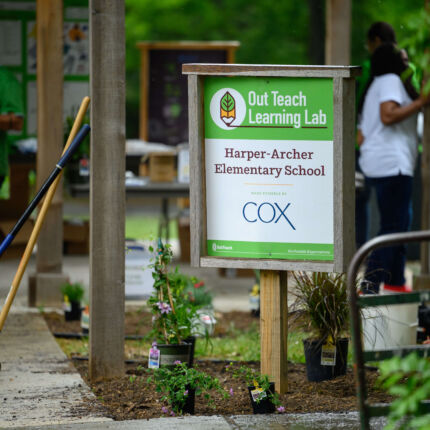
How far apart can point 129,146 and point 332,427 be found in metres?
7.32

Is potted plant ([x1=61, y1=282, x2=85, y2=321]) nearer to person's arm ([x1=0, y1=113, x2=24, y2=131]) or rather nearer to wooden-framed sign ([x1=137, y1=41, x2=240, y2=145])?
person's arm ([x1=0, y1=113, x2=24, y2=131])

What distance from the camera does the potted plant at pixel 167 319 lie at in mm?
4930

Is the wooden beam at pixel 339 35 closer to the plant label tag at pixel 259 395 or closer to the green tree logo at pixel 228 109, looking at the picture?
the green tree logo at pixel 228 109

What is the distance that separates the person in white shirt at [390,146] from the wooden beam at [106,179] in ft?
7.62

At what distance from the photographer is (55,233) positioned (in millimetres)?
7703

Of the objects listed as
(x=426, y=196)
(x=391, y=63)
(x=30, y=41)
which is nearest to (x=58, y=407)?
(x=391, y=63)

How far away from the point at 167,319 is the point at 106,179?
82 cm

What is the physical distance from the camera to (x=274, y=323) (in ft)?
15.5

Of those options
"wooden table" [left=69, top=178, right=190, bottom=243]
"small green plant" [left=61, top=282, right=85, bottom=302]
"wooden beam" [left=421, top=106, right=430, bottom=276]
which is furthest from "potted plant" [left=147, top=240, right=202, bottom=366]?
"wooden table" [left=69, top=178, right=190, bottom=243]

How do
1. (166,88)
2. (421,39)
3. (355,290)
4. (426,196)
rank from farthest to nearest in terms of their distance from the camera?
(166,88)
(426,196)
(355,290)
(421,39)

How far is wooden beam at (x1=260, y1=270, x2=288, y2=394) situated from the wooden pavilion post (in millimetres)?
3235

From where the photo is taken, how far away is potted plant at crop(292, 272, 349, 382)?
4.96m

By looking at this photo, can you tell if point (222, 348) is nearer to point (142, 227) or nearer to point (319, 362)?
point (319, 362)

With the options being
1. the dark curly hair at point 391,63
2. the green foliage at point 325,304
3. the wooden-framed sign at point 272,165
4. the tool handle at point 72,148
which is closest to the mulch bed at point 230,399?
the green foliage at point 325,304
